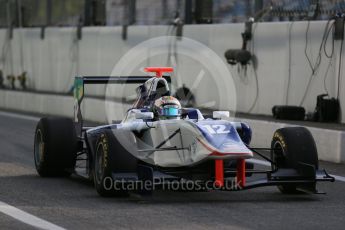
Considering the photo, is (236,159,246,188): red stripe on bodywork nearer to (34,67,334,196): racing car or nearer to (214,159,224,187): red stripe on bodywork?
(34,67,334,196): racing car

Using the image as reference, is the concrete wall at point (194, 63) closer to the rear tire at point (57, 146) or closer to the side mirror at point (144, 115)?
the rear tire at point (57, 146)

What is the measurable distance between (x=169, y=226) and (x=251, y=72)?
12.7 meters

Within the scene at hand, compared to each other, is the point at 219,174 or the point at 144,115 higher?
the point at 144,115

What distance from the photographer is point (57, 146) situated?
43.8 ft

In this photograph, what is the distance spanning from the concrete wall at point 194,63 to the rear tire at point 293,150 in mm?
6935

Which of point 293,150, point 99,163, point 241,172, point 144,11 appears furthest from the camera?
point 144,11

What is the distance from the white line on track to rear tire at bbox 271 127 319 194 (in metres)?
2.98

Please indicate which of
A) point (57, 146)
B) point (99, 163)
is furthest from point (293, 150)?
point (57, 146)

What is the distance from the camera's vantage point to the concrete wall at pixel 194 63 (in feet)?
66.3

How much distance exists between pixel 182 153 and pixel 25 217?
2.08m

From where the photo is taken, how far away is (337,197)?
470 inches

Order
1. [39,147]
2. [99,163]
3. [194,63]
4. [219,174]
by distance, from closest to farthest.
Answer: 1. [219,174]
2. [99,163]
3. [39,147]
4. [194,63]

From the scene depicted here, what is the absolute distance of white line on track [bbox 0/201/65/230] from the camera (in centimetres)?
957

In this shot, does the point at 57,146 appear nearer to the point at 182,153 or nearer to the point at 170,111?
the point at 170,111
